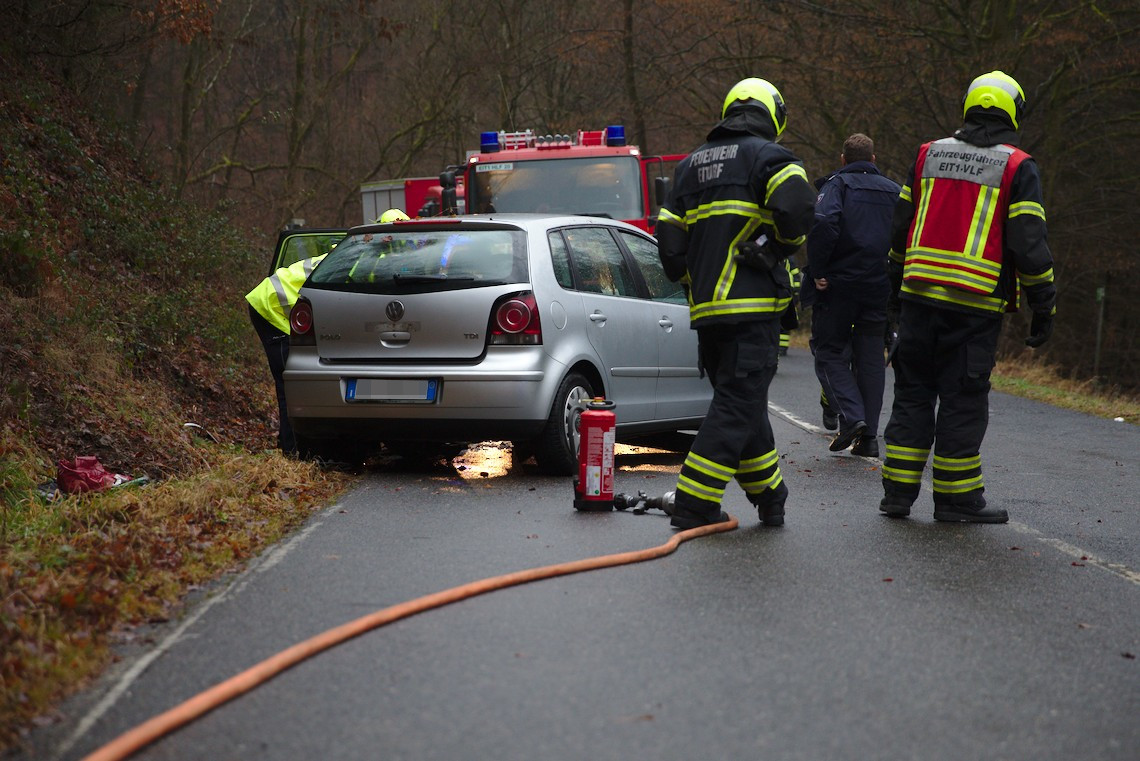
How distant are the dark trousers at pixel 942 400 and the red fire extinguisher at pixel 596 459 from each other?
1432 mm

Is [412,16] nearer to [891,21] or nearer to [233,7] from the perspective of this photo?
[233,7]

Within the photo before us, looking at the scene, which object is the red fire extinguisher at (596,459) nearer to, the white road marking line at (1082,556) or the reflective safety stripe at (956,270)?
the reflective safety stripe at (956,270)

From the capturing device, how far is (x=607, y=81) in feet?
112

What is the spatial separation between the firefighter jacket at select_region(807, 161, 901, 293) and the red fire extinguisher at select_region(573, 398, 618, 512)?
331 centimetres

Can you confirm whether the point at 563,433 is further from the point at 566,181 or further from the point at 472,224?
the point at 566,181

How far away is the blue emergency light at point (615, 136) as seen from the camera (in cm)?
1575

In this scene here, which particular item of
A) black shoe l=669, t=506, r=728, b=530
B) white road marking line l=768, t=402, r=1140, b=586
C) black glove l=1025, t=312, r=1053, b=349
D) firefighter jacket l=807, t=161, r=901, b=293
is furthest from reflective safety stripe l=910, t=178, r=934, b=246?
firefighter jacket l=807, t=161, r=901, b=293

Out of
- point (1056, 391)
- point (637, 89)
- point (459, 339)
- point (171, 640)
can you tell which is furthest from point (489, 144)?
point (637, 89)

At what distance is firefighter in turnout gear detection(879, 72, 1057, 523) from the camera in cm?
663

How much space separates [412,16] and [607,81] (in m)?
5.95

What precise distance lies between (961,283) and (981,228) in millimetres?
284

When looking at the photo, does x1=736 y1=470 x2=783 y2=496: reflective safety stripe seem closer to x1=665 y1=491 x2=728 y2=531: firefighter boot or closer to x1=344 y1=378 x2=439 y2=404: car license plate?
x1=665 y1=491 x2=728 y2=531: firefighter boot

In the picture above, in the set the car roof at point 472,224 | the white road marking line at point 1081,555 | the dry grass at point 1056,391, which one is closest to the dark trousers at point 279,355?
the car roof at point 472,224

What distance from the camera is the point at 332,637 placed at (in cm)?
446
